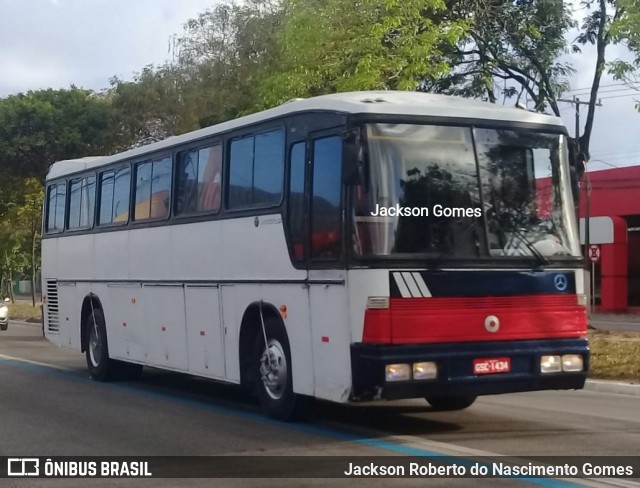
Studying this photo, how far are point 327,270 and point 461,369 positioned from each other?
159cm

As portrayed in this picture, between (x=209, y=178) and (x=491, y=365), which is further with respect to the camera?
(x=209, y=178)

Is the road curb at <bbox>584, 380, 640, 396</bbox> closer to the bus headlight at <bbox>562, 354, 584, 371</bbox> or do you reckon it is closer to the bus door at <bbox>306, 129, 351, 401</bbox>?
the bus headlight at <bbox>562, 354, 584, 371</bbox>

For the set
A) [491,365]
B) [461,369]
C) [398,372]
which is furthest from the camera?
[491,365]

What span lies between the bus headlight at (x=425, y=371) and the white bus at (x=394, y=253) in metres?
0.01

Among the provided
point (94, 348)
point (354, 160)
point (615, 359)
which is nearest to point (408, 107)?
point (354, 160)

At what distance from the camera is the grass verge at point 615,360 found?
52.4 feet

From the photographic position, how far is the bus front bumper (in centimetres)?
980

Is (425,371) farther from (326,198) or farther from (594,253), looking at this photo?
(594,253)

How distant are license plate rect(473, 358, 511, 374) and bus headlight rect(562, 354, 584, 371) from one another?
62cm

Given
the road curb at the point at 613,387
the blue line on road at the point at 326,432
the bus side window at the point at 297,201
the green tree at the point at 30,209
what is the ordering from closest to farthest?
the blue line on road at the point at 326,432 < the bus side window at the point at 297,201 < the road curb at the point at 613,387 < the green tree at the point at 30,209

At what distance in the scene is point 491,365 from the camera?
10234 millimetres

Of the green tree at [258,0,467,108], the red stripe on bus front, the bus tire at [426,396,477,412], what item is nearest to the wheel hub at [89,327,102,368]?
the bus tire at [426,396,477,412]

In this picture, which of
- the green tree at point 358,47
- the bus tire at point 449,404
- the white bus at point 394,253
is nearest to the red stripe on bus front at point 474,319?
the white bus at point 394,253

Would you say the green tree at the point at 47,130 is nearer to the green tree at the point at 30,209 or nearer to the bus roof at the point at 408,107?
the green tree at the point at 30,209
